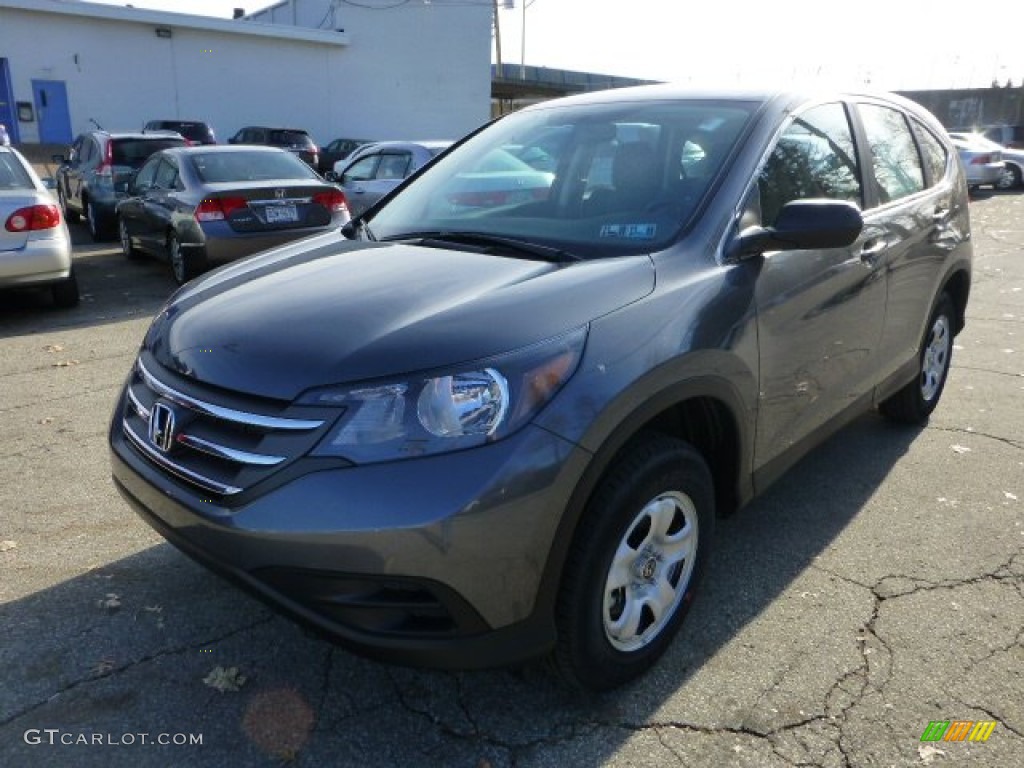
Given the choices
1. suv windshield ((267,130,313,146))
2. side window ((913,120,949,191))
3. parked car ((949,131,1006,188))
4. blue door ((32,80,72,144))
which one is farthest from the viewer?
blue door ((32,80,72,144))

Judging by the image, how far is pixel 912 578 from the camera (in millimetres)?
3225

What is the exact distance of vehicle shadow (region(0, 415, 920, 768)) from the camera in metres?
2.34

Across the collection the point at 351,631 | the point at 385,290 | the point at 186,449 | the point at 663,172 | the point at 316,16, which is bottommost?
the point at 351,631

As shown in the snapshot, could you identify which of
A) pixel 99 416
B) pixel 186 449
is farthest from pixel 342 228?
pixel 99 416

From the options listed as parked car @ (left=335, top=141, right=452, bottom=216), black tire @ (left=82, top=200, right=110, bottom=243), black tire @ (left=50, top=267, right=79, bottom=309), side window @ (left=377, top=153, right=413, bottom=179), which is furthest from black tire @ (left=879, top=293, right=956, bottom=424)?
black tire @ (left=82, top=200, right=110, bottom=243)

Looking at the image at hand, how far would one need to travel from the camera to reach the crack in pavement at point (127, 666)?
247 centimetres

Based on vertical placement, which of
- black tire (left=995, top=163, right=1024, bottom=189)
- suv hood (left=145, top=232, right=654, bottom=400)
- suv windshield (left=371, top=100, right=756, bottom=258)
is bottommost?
black tire (left=995, top=163, right=1024, bottom=189)

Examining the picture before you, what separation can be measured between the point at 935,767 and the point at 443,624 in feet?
4.61

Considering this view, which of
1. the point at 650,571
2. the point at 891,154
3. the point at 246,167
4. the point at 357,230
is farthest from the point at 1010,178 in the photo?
the point at 650,571

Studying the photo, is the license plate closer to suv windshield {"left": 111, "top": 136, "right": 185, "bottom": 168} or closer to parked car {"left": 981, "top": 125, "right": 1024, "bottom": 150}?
suv windshield {"left": 111, "top": 136, "right": 185, "bottom": 168}

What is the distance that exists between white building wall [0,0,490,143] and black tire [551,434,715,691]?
2731 cm

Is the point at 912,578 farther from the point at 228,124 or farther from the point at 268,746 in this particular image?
the point at 228,124

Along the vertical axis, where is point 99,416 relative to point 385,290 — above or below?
below

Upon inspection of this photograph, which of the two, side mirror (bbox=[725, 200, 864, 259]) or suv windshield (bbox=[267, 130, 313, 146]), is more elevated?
suv windshield (bbox=[267, 130, 313, 146])
